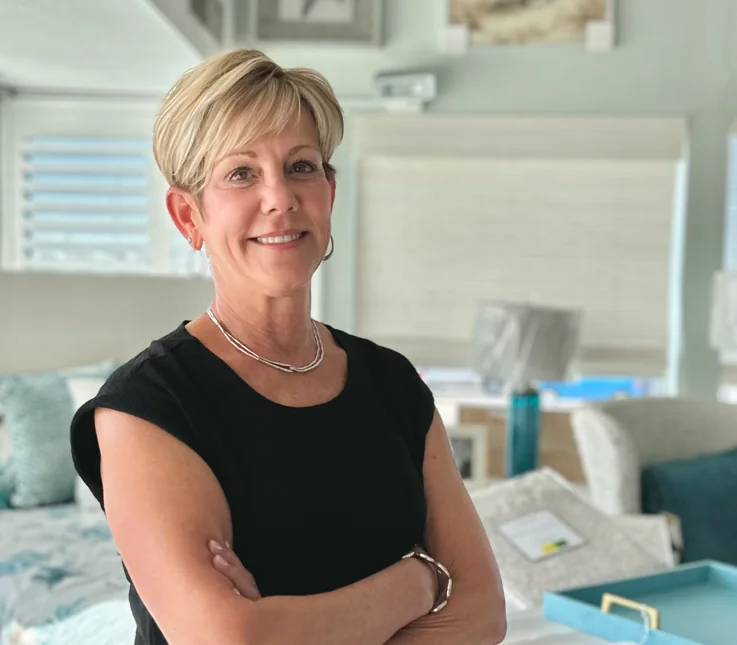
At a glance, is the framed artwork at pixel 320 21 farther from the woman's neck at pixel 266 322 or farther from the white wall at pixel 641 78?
the woman's neck at pixel 266 322

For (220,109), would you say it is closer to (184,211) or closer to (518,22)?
(184,211)

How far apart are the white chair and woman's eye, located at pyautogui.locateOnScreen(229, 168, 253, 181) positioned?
186 centimetres

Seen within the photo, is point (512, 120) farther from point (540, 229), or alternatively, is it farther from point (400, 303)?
point (400, 303)

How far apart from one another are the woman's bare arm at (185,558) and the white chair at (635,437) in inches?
69.3

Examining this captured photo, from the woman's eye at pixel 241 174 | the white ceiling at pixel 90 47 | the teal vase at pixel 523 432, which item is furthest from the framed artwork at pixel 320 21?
the woman's eye at pixel 241 174

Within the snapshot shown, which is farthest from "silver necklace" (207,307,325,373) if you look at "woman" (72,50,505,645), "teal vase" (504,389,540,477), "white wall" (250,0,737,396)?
"white wall" (250,0,737,396)

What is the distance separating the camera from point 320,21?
11.1 ft

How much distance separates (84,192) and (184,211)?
2.60 meters

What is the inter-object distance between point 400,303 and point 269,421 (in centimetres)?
241

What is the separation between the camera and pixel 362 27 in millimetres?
3357

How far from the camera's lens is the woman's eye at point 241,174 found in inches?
42.1

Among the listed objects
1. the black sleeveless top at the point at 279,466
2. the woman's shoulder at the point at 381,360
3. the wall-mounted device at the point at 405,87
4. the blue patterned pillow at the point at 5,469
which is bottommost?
the blue patterned pillow at the point at 5,469

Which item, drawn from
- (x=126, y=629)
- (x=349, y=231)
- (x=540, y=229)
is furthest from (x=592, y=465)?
(x=126, y=629)

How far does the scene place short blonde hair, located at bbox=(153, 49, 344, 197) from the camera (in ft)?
3.41
